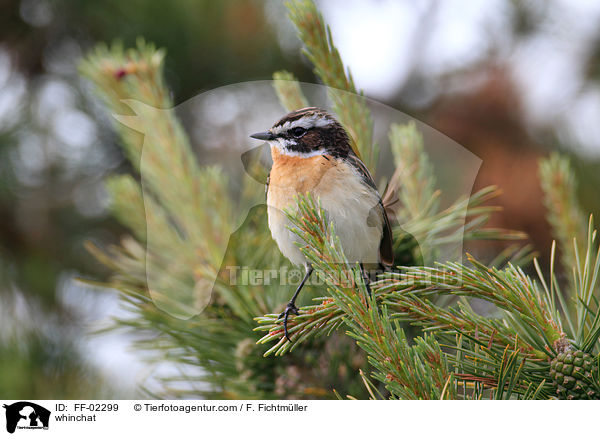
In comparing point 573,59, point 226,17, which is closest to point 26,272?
point 226,17

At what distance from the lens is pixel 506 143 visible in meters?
1.47

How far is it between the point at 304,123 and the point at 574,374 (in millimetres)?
523

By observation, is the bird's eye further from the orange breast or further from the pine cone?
the pine cone

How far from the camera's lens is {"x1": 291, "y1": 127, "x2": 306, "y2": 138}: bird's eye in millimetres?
881

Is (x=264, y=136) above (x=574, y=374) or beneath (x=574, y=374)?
above

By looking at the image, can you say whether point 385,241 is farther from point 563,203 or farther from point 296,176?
point 563,203

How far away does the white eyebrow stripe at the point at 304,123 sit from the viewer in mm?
872

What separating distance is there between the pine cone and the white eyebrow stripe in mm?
486

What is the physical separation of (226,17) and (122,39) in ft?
1.14

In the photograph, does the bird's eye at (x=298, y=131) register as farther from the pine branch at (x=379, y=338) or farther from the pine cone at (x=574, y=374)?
the pine cone at (x=574, y=374)
